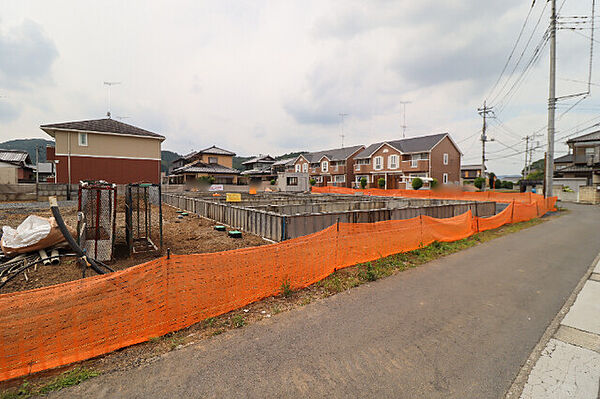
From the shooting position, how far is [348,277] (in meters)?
6.90

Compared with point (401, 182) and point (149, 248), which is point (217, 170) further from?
point (149, 248)

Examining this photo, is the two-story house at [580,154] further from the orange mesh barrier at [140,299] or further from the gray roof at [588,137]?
the orange mesh barrier at [140,299]

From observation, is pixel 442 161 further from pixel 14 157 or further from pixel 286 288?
pixel 14 157

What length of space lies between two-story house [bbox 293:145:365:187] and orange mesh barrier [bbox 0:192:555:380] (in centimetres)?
4905

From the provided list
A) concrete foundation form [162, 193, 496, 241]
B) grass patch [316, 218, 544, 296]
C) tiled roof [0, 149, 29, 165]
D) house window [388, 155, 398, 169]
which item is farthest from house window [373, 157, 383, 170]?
tiled roof [0, 149, 29, 165]

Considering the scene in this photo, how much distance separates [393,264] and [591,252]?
8.05 meters

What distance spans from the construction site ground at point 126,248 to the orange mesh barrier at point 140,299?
3.10 metres

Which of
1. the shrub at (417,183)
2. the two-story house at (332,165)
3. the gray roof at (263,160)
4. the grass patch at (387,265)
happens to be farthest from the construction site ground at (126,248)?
the gray roof at (263,160)

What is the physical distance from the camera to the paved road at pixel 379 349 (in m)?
3.17

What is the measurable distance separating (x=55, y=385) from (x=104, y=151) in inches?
1271

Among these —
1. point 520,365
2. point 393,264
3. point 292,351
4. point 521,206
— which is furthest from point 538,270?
point 521,206

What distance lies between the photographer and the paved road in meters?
3.17

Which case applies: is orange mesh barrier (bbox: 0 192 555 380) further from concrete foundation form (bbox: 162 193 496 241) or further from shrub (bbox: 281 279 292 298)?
concrete foundation form (bbox: 162 193 496 241)

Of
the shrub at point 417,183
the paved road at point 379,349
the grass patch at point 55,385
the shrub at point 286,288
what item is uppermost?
the shrub at point 417,183
